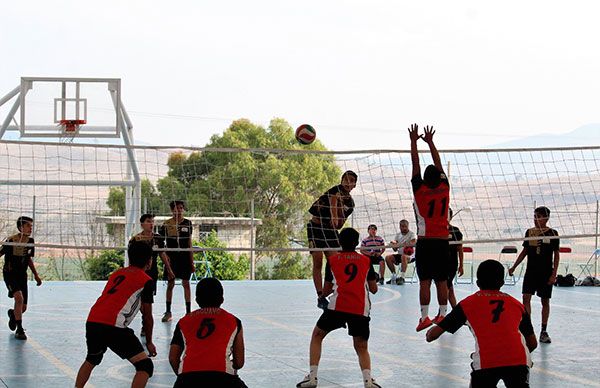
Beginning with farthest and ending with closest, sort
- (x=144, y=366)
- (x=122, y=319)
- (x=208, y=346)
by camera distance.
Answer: (x=122, y=319) < (x=144, y=366) < (x=208, y=346)

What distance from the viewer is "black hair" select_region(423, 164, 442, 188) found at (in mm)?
11266

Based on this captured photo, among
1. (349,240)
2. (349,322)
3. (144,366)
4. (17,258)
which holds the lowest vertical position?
(144,366)

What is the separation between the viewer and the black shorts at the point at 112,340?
349 inches

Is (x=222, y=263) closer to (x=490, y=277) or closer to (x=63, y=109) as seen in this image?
(x=63, y=109)

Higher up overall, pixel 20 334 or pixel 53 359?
pixel 20 334

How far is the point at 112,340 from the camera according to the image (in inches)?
349

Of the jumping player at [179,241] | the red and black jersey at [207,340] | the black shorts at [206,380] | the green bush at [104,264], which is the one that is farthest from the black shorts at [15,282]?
the green bush at [104,264]

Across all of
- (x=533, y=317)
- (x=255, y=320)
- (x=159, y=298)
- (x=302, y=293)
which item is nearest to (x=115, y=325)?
(x=255, y=320)

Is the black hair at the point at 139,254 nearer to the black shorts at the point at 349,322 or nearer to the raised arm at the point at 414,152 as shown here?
the black shorts at the point at 349,322

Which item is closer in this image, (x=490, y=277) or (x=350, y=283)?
(x=490, y=277)

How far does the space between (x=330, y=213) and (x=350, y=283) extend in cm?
344

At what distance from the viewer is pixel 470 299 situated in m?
7.84

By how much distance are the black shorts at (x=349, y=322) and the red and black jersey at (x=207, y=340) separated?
2.39 metres

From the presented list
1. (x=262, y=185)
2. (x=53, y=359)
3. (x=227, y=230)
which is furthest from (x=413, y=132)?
(x=262, y=185)
